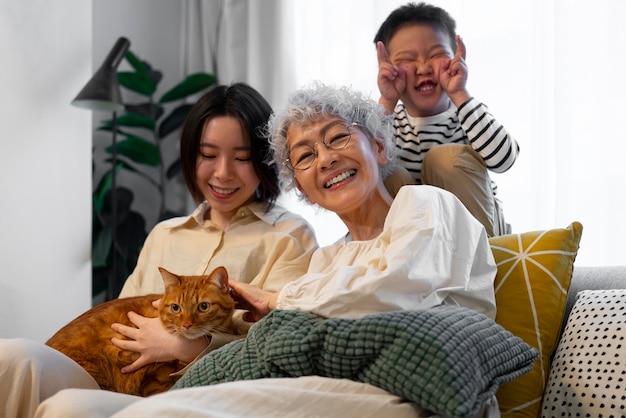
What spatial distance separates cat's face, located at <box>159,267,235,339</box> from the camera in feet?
5.49

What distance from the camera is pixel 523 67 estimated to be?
247 centimetres

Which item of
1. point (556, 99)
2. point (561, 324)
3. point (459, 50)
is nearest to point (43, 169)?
point (459, 50)

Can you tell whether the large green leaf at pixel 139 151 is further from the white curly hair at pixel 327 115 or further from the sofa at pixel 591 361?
the sofa at pixel 591 361

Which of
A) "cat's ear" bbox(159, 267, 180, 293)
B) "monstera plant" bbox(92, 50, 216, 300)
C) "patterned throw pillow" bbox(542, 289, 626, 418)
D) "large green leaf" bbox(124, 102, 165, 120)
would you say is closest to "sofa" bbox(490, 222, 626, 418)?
Answer: "patterned throw pillow" bbox(542, 289, 626, 418)

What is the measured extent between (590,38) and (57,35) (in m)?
1.91

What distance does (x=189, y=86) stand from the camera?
361cm

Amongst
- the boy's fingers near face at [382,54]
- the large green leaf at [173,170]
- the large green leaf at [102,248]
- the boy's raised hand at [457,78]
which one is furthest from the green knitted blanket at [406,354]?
the large green leaf at [173,170]

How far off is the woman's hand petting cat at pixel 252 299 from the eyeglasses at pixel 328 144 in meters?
A: 0.30

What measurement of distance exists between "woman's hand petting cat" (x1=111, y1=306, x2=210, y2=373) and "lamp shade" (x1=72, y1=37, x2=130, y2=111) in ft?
4.55

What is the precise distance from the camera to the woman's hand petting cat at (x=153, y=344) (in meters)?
1.65

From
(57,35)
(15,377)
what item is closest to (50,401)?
(15,377)

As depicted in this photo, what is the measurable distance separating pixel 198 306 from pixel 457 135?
2.64 ft

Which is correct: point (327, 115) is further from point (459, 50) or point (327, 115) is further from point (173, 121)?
point (173, 121)

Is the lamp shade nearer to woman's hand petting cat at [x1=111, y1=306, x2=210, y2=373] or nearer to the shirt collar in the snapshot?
the shirt collar
